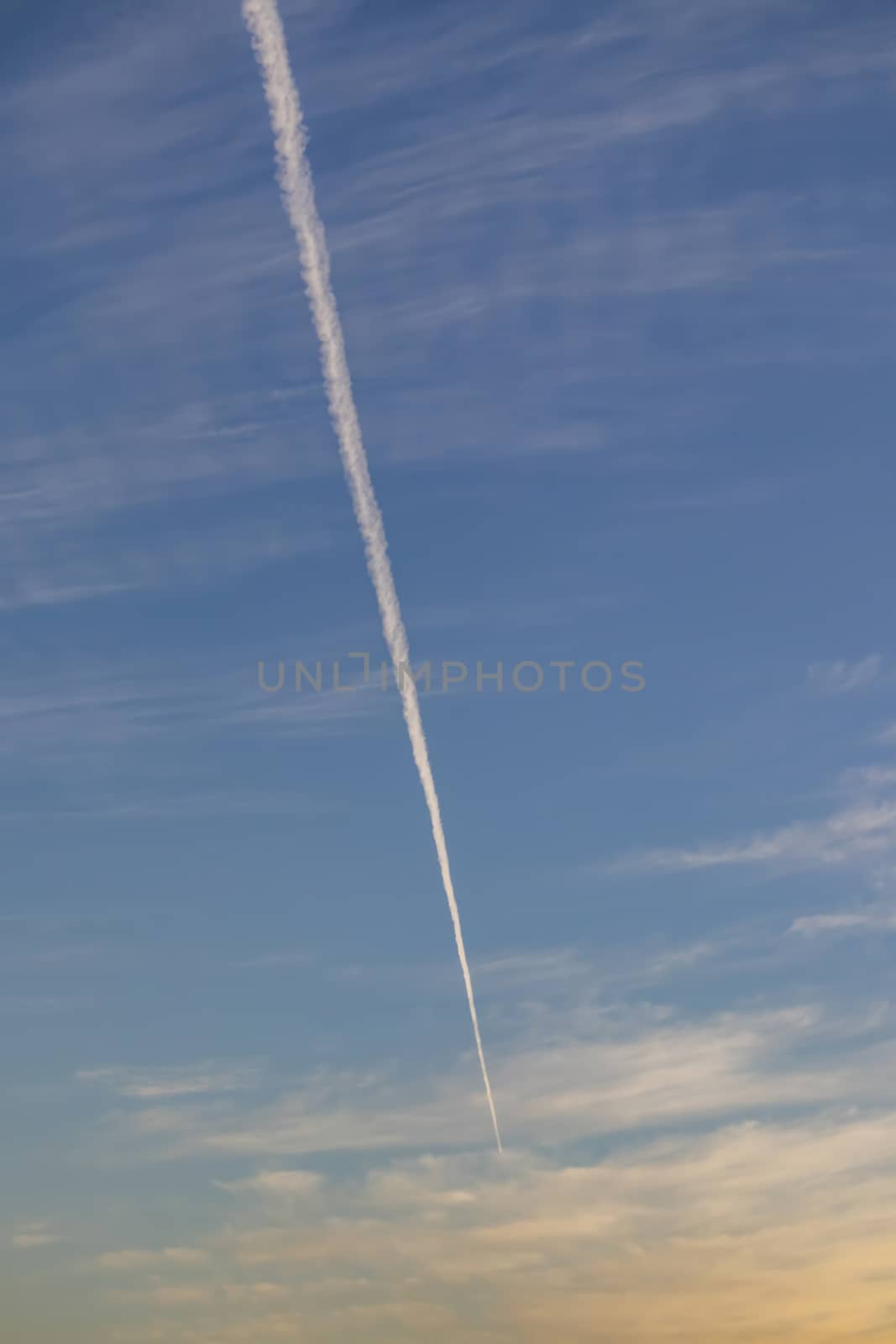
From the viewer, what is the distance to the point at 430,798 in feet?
339

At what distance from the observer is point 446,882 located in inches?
3935

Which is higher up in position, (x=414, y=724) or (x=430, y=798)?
(x=414, y=724)

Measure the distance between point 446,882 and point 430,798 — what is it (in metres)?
10.7

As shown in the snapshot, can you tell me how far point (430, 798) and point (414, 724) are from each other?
9.73 metres

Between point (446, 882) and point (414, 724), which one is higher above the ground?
point (414, 724)

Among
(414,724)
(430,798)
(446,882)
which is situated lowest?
(446,882)

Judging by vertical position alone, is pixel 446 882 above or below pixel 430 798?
below

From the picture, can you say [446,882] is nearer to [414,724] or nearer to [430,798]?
[430,798]

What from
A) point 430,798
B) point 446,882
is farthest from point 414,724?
point 446,882

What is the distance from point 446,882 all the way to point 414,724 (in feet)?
65.9
